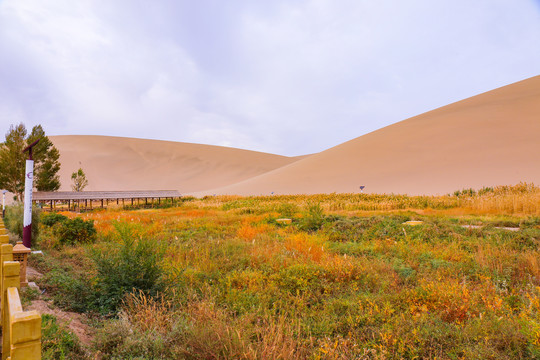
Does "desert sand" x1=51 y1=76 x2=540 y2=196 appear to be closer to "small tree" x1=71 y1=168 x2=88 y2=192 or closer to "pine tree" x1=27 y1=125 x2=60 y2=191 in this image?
"small tree" x1=71 y1=168 x2=88 y2=192

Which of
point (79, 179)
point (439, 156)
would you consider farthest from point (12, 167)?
point (439, 156)

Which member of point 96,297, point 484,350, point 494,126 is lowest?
point 484,350

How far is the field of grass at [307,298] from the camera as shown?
348 centimetres

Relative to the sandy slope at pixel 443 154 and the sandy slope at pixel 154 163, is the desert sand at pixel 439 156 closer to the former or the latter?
the sandy slope at pixel 443 154

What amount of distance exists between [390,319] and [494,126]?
56.7 metres

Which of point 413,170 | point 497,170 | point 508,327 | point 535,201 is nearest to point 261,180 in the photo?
point 413,170

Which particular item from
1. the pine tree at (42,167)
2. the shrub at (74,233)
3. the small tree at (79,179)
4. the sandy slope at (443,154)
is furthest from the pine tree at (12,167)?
the sandy slope at (443,154)

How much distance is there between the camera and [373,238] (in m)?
9.80

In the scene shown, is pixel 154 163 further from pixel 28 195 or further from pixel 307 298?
pixel 307 298

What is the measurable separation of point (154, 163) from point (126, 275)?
11413 cm

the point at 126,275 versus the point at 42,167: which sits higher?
the point at 42,167

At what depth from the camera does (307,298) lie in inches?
195

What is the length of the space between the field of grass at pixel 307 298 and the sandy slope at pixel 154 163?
87.6m

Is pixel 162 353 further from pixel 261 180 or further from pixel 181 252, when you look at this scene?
pixel 261 180
